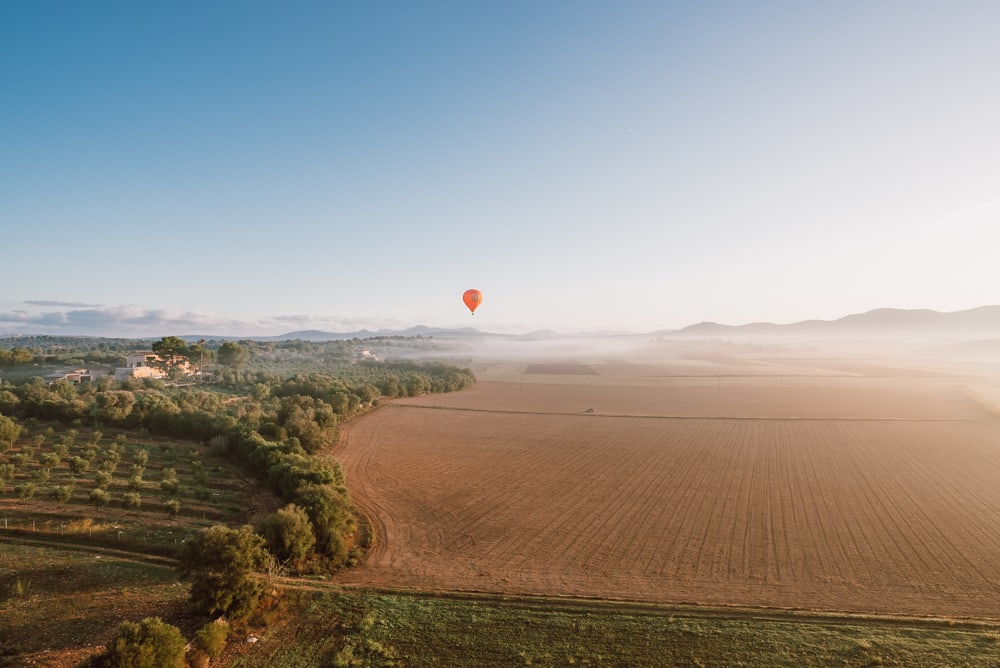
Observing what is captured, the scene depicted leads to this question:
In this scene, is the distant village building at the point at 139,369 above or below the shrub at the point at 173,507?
above

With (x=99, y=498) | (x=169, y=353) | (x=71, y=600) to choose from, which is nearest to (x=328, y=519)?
(x=71, y=600)

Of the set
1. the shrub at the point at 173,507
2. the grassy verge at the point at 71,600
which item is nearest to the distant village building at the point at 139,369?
the shrub at the point at 173,507

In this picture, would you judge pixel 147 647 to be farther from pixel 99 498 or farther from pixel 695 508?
pixel 695 508

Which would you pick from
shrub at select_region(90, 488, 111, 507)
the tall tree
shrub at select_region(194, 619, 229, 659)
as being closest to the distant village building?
the tall tree

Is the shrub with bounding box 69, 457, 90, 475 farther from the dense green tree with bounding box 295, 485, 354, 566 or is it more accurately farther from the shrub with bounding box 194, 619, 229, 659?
the shrub with bounding box 194, 619, 229, 659

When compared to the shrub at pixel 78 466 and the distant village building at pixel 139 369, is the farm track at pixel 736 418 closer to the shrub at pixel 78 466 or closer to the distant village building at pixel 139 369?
the shrub at pixel 78 466
